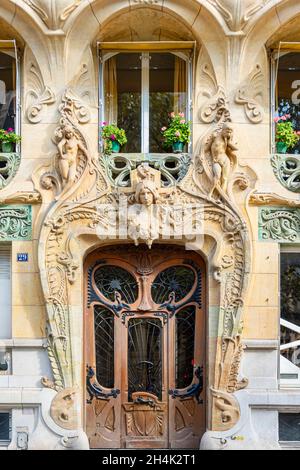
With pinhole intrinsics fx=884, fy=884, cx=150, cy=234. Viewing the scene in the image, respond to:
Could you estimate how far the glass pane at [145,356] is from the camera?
44.0ft

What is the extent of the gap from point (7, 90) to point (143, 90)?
211cm

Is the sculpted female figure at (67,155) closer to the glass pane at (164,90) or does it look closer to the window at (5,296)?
the glass pane at (164,90)

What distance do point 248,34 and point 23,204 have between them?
4.18 meters

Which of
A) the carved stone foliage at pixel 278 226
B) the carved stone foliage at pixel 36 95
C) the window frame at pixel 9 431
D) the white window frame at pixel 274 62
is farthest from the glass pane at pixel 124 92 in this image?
the window frame at pixel 9 431

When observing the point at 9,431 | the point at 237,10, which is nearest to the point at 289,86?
the point at 237,10

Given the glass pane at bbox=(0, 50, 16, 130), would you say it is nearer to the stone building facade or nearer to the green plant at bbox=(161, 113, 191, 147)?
the stone building facade

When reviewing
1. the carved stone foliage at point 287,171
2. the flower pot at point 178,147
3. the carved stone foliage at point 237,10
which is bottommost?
the carved stone foliage at point 287,171

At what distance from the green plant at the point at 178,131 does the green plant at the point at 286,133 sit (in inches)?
53.1

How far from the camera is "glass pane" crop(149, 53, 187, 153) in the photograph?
535 inches

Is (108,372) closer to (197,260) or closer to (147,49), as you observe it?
(197,260)

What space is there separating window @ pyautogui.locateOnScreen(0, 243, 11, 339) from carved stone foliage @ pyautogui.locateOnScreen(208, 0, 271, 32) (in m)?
4.69

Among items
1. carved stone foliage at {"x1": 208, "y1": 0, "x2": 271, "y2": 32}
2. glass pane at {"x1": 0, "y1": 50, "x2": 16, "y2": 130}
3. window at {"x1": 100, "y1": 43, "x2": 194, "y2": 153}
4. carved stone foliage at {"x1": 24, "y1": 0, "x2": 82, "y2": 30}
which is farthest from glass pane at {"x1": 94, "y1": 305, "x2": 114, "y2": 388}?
carved stone foliage at {"x1": 208, "y1": 0, "x2": 271, "y2": 32}
